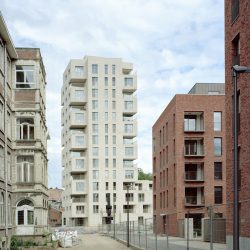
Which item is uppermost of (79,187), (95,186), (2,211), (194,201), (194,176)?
(194,176)

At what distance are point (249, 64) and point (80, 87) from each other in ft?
302

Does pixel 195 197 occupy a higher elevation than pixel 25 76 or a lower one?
lower

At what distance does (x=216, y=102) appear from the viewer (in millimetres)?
63656

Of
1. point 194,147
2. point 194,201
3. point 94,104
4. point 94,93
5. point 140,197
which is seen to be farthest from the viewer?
point 140,197

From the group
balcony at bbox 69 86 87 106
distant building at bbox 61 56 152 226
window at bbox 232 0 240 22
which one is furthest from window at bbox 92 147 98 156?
window at bbox 232 0 240 22

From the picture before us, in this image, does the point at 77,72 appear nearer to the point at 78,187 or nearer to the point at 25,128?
the point at 78,187

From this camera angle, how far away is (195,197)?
6500 centimetres

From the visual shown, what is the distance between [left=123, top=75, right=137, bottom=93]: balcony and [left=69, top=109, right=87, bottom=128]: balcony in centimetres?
1017

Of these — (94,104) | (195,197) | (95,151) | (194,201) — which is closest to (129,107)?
(94,104)

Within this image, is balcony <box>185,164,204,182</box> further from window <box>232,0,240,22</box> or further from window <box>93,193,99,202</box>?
window <box>93,193,99,202</box>

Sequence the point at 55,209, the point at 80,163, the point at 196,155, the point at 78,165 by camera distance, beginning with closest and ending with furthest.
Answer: the point at 196,155, the point at 78,165, the point at 80,163, the point at 55,209

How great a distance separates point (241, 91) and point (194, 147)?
3219 cm

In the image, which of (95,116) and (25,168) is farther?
(95,116)

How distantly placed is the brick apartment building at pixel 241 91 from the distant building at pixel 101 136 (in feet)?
271
